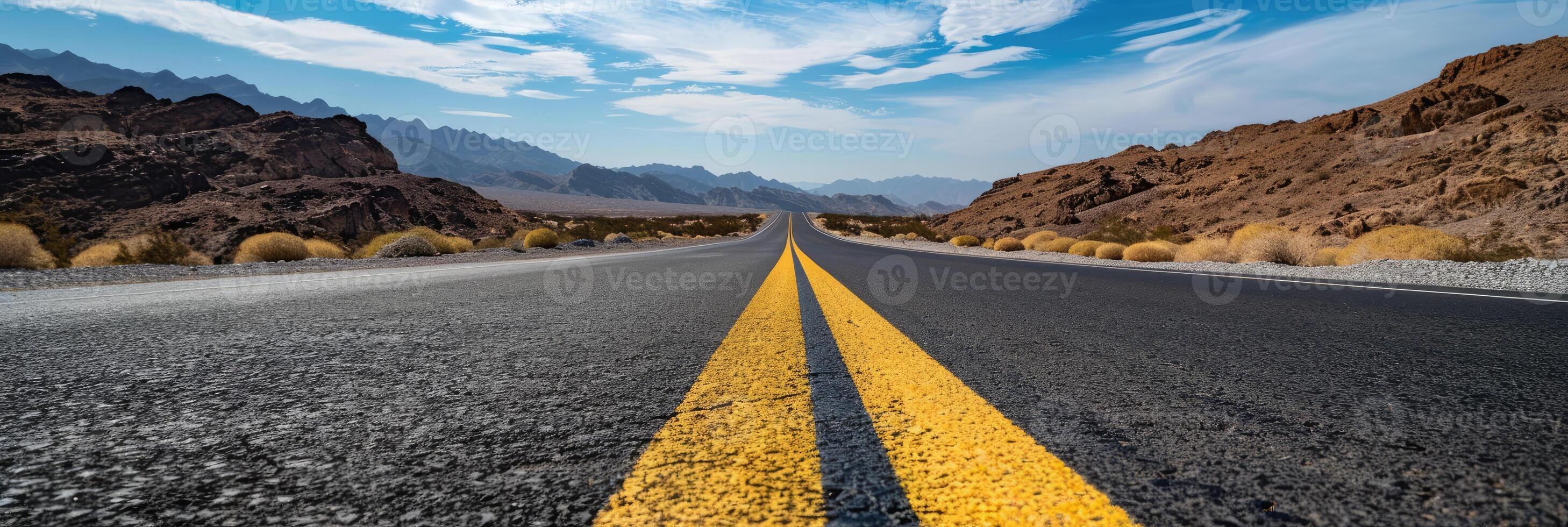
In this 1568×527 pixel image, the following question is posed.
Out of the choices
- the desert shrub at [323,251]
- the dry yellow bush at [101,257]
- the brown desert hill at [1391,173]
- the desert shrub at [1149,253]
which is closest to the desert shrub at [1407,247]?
the desert shrub at [1149,253]

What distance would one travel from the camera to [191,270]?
8.06 m

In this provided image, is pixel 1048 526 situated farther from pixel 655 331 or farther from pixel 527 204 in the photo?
pixel 527 204

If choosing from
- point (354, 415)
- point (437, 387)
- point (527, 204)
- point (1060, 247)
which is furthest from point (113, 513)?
point (527, 204)

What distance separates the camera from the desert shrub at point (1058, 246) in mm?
17734

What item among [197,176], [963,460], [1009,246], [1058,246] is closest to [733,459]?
[963,460]

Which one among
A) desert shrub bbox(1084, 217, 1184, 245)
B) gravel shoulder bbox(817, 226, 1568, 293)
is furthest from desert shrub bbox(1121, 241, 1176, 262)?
desert shrub bbox(1084, 217, 1184, 245)

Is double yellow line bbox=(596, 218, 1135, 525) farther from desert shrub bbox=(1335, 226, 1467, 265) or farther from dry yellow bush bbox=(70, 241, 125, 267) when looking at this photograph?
dry yellow bush bbox=(70, 241, 125, 267)

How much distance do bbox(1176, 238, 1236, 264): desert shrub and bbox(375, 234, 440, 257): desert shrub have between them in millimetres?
16483

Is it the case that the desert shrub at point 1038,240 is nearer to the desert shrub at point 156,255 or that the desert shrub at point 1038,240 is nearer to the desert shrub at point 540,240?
the desert shrub at point 540,240

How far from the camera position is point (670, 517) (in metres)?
0.94

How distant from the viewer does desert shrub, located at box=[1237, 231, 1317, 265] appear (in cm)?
976

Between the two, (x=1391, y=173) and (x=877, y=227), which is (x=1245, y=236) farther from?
(x=877, y=227)

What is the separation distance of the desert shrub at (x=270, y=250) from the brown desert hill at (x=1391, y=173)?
26393 millimetres

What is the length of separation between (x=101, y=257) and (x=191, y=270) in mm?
4977
